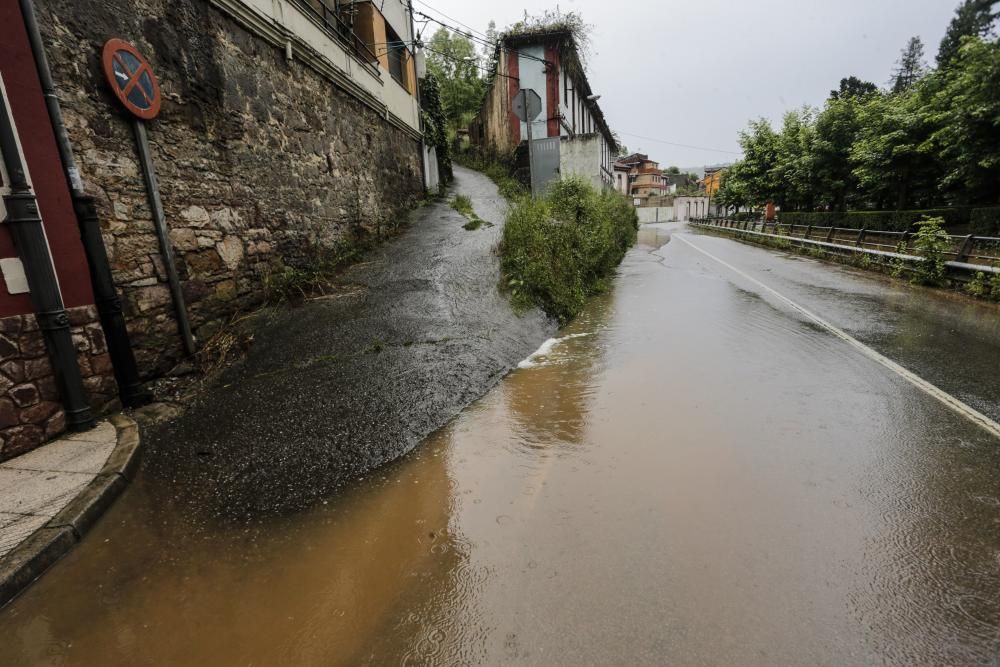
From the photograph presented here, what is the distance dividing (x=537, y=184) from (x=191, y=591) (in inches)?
725

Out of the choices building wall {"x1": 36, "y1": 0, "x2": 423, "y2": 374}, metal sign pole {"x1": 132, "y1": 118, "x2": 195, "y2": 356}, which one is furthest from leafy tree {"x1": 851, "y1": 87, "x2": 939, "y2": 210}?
metal sign pole {"x1": 132, "y1": 118, "x2": 195, "y2": 356}

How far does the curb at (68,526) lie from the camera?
7.83 ft

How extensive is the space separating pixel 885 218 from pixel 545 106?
1553cm

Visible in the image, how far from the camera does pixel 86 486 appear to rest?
307cm

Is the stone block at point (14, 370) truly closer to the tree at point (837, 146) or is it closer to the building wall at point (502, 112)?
the building wall at point (502, 112)

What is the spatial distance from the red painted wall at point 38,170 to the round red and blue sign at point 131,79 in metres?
0.71

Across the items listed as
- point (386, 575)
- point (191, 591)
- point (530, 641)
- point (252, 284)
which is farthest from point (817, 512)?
point (252, 284)

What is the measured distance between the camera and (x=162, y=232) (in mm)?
4758

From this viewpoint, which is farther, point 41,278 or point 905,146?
point 905,146

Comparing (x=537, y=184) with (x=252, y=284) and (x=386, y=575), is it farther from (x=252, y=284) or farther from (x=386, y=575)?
(x=386, y=575)

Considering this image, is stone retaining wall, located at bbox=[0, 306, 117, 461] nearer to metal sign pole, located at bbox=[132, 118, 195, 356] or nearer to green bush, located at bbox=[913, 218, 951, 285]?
metal sign pole, located at bbox=[132, 118, 195, 356]

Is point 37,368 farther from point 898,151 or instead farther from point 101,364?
point 898,151

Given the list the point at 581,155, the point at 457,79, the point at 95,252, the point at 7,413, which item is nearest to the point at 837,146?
the point at 581,155

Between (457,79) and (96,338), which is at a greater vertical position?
(457,79)
